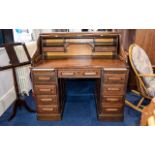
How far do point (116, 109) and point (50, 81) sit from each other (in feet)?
3.21

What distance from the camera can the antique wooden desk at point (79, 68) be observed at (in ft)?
6.52

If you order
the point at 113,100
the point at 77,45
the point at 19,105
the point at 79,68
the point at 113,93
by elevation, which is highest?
the point at 77,45

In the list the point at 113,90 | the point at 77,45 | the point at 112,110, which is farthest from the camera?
the point at 77,45


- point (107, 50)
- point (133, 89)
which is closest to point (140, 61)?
point (107, 50)

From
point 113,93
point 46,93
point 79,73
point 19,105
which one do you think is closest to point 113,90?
point 113,93

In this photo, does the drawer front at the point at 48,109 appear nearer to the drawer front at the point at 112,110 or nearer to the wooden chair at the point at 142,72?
the drawer front at the point at 112,110

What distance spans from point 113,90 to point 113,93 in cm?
5

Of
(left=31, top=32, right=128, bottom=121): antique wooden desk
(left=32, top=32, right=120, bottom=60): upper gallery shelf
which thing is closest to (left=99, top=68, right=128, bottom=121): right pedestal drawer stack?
(left=31, top=32, right=128, bottom=121): antique wooden desk

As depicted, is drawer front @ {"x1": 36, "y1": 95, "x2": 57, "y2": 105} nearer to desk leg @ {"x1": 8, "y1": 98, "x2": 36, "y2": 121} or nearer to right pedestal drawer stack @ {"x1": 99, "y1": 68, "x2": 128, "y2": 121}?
desk leg @ {"x1": 8, "y1": 98, "x2": 36, "y2": 121}

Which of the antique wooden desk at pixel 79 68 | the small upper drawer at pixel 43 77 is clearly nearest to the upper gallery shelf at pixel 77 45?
the antique wooden desk at pixel 79 68

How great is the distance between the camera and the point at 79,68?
1969 mm

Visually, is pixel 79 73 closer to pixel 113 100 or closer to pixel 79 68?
pixel 79 68

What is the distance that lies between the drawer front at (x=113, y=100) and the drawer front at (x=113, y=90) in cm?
5
